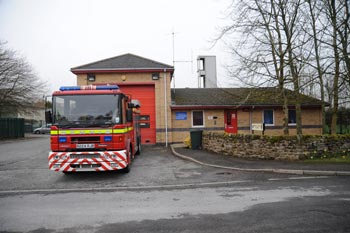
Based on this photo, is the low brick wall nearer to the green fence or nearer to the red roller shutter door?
the red roller shutter door

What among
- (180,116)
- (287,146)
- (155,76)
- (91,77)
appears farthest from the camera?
(180,116)

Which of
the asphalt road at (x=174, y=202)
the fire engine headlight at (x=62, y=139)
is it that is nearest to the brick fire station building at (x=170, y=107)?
the asphalt road at (x=174, y=202)

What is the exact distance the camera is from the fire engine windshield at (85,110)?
7.72 meters

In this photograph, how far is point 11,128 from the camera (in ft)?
98.4

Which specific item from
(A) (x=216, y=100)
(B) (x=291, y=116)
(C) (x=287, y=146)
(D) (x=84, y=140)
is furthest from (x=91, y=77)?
(B) (x=291, y=116)

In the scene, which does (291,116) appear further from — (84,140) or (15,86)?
(15,86)

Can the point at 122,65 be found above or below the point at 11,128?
above

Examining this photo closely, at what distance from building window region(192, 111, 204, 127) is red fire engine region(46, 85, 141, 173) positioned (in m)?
10.5

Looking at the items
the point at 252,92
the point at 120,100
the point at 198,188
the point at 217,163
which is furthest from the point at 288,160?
the point at 120,100

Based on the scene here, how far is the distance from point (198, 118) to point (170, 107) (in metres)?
2.42

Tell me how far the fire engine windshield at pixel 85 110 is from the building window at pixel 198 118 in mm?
10632

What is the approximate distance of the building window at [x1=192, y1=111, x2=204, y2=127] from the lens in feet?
59.2

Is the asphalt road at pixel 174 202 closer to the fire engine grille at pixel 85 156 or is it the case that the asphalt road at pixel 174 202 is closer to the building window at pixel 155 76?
the fire engine grille at pixel 85 156

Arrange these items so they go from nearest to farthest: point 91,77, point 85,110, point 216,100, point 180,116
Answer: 1. point 85,110
2. point 91,77
3. point 180,116
4. point 216,100
